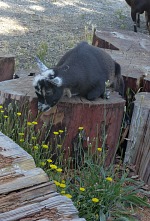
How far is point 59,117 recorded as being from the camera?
4.82 meters

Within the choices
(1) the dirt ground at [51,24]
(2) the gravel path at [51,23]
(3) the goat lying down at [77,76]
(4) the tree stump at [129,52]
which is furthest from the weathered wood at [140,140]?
(2) the gravel path at [51,23]

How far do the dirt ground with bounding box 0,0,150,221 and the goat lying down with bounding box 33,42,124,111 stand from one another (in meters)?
2.47

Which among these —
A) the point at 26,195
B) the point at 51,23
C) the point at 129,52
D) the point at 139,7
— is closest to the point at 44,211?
the point at 26,195

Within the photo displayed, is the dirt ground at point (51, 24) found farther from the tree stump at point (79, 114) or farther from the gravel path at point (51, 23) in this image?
the tree stump at point (79, 114)

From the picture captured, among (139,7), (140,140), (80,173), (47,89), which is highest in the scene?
(139,7)

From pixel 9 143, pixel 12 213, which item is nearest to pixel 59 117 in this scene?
pixel 9 143

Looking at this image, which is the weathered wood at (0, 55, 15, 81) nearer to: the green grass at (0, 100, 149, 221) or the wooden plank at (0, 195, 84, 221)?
the green grass at (0, 100, 149, 221)

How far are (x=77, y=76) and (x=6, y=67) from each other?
1285mm

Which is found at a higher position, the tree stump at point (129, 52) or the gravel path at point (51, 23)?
the tree stump at point (129, 52)

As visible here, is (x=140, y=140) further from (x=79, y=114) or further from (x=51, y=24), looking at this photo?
(x=51, y=24)

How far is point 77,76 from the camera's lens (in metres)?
4.96

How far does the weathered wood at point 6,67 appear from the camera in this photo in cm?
589

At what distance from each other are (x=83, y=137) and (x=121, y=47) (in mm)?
2518

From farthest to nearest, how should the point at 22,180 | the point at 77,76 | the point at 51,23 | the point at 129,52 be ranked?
the point at 51,23 → the point at 129,52 → the point at 77,76 → the point at 22,180
